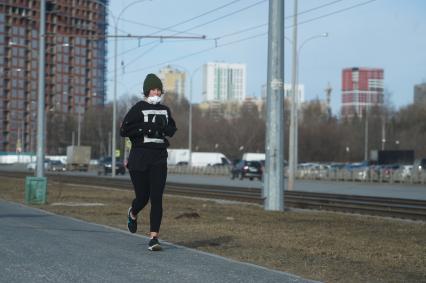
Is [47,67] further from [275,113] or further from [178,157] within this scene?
[275,113]

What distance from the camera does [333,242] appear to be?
1152cm

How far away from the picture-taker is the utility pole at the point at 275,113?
2027cm

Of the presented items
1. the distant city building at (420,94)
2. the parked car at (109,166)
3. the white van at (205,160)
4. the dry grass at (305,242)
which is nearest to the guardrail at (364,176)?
the parked car at (109,166)

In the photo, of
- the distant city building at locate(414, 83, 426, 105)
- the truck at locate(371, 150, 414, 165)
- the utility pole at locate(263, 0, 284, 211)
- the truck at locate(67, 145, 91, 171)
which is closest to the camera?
the utility pole at locate(263, 0, 284, 211)

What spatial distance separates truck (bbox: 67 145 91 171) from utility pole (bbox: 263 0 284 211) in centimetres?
7027

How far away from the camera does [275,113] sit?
2033cm

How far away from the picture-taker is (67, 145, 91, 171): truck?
89188 mm

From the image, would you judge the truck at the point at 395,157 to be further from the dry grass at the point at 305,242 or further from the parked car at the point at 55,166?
the dry grass at the point at 305,242

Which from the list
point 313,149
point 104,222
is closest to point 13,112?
point 313,149

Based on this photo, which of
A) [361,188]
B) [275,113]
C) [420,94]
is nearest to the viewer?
[275,113]

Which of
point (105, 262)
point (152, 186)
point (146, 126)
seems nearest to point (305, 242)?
point (152, 186)

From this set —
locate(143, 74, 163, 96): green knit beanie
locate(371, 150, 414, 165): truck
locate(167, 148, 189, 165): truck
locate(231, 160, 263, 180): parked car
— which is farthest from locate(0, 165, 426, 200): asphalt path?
locate(167, 148, 189, 165): truck

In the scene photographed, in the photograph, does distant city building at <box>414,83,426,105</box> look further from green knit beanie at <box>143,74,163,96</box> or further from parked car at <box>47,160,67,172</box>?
green knit beanie at <box>143,74,163,96</box>

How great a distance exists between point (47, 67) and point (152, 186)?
149m
